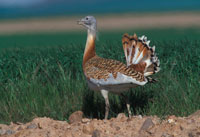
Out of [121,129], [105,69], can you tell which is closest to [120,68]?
[105,69]

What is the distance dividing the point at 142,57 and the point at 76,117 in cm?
150

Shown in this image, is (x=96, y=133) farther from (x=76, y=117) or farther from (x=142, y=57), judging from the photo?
(x=142, y=57)

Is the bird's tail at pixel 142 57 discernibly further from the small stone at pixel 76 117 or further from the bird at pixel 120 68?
the small stone at pixel 76 117

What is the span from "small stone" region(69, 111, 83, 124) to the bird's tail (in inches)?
47.2

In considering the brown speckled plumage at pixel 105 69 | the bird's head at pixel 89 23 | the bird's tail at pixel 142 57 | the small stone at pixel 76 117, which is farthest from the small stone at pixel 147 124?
the bird's head at pixel 89 23

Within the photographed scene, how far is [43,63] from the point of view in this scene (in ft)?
29.0

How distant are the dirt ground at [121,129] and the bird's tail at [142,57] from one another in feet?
3.03

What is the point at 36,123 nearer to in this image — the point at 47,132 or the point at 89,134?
the point at 47,132

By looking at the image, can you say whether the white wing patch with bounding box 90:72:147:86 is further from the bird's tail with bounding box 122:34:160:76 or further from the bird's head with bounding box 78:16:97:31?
the bird's head with bounding box 78:16:97:31

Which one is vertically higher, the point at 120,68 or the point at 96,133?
the point at 120,68

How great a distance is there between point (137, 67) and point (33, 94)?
219cm

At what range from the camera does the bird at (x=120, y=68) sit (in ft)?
20.0

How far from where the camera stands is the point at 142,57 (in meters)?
6.60

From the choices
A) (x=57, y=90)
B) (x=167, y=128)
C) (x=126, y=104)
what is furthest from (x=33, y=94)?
(x=167, y=128)
